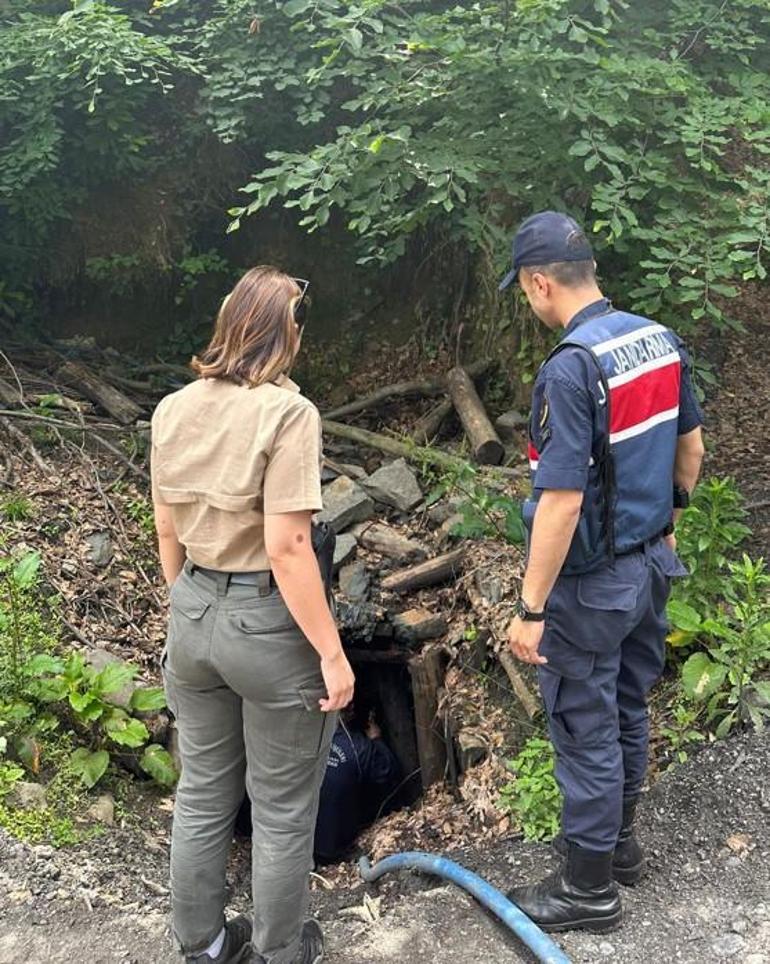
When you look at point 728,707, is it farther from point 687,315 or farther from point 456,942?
point 687,315

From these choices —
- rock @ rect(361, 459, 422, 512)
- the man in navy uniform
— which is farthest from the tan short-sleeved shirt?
rock @ rect(361, 459, 422, 512)

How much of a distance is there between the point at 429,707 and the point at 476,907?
1.99m

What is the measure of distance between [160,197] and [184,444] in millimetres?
5887

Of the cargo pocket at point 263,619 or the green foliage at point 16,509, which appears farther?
the green foliage at point 16,509

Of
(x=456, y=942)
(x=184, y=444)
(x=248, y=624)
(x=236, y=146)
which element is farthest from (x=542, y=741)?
(x=236, y=146)

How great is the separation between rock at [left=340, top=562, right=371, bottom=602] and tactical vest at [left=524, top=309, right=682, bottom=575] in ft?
9.25

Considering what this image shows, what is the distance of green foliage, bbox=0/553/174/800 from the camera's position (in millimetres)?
3721

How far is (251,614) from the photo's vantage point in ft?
7.68

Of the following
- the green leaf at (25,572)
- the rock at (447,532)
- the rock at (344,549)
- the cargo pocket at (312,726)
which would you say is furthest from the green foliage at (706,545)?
the green leaf at (25,572)

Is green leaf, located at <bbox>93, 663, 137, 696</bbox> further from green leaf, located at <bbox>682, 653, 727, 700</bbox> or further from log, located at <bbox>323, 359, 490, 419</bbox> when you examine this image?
log, located at <bbox>323, 359, 490, 419</bbox>

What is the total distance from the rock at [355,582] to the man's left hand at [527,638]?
9.00 feet

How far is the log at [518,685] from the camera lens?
4094mm

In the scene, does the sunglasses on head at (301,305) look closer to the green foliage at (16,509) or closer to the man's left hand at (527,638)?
the man's left hand at (527,638)

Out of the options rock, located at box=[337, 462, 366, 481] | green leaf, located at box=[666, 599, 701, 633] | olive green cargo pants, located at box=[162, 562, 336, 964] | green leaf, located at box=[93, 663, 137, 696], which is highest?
olive green cargo pants, located at box=[162, 562, 336, 964]
